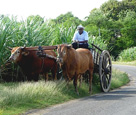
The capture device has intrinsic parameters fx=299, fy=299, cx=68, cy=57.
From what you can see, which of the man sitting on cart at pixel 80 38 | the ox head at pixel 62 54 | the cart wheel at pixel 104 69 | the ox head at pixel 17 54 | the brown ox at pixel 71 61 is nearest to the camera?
the ox head at pixel 62 54

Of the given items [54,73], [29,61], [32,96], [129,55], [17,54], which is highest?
[17,54]

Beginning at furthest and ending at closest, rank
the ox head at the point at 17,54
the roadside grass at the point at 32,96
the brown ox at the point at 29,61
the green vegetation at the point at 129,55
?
the green vegetation at the point at 129,55, the brown ox at the point at 29,61, the ox head at the point at 17,54, the roadside grass at the point at 32,96

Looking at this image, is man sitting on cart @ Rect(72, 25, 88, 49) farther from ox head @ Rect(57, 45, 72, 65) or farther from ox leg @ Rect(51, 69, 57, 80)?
ox head @ Rect(57, 45, 72, 65)

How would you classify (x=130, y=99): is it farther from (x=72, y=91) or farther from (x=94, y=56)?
(x=94, y=56)

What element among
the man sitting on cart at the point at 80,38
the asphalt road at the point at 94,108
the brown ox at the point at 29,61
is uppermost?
the man sitting on cart at the point at 80,38

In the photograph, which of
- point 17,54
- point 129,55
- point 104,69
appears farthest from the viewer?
point 129,55

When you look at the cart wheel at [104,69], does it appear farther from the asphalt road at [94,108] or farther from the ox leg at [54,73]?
the asphalt road at [94,108]

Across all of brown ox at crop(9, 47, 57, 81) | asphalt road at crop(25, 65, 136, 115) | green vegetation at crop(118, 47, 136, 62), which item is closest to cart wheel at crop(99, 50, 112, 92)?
brown ox at crop(9, 47, 57, 81)

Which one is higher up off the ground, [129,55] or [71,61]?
[129,55]

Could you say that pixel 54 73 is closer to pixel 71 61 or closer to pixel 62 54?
pixel 71 61

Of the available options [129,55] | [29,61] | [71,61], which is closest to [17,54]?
[29,61]

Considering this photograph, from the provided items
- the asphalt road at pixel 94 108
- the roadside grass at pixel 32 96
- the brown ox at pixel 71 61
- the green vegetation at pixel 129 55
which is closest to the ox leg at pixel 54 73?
the roadside grass at pixel 32 96

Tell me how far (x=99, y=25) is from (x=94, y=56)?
48349mm

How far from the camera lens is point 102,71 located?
496 inches
